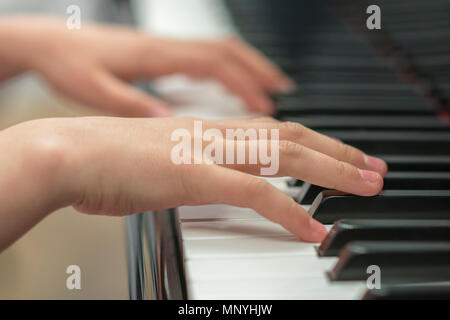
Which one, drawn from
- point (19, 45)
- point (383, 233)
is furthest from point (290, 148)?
point (19, 45)

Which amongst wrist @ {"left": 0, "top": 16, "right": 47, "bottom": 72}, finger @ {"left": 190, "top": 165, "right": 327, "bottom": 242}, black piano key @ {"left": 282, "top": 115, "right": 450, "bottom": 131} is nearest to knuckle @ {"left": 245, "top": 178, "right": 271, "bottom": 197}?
finger @ {"left": 190, "top": 165, "right": 327, "bottom": 242}

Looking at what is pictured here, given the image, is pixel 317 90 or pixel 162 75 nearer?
pixel 317 90

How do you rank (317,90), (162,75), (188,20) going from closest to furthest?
(317,90) → (162,75) → (188,20)

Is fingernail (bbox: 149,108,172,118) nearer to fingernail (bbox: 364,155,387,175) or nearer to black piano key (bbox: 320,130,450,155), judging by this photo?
black piano key (bbox: 320,130,450,155)

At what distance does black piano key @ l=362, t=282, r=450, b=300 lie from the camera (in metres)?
0.54

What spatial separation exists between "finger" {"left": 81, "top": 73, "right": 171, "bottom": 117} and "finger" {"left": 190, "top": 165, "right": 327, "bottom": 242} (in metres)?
0.52

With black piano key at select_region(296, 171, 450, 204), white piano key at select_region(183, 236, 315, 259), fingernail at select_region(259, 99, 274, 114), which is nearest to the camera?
white piano key at select_region(183, 236, 315, 259)

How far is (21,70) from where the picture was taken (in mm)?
1468

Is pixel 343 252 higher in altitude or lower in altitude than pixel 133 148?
lower

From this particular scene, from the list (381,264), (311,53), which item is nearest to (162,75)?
(311,53)
